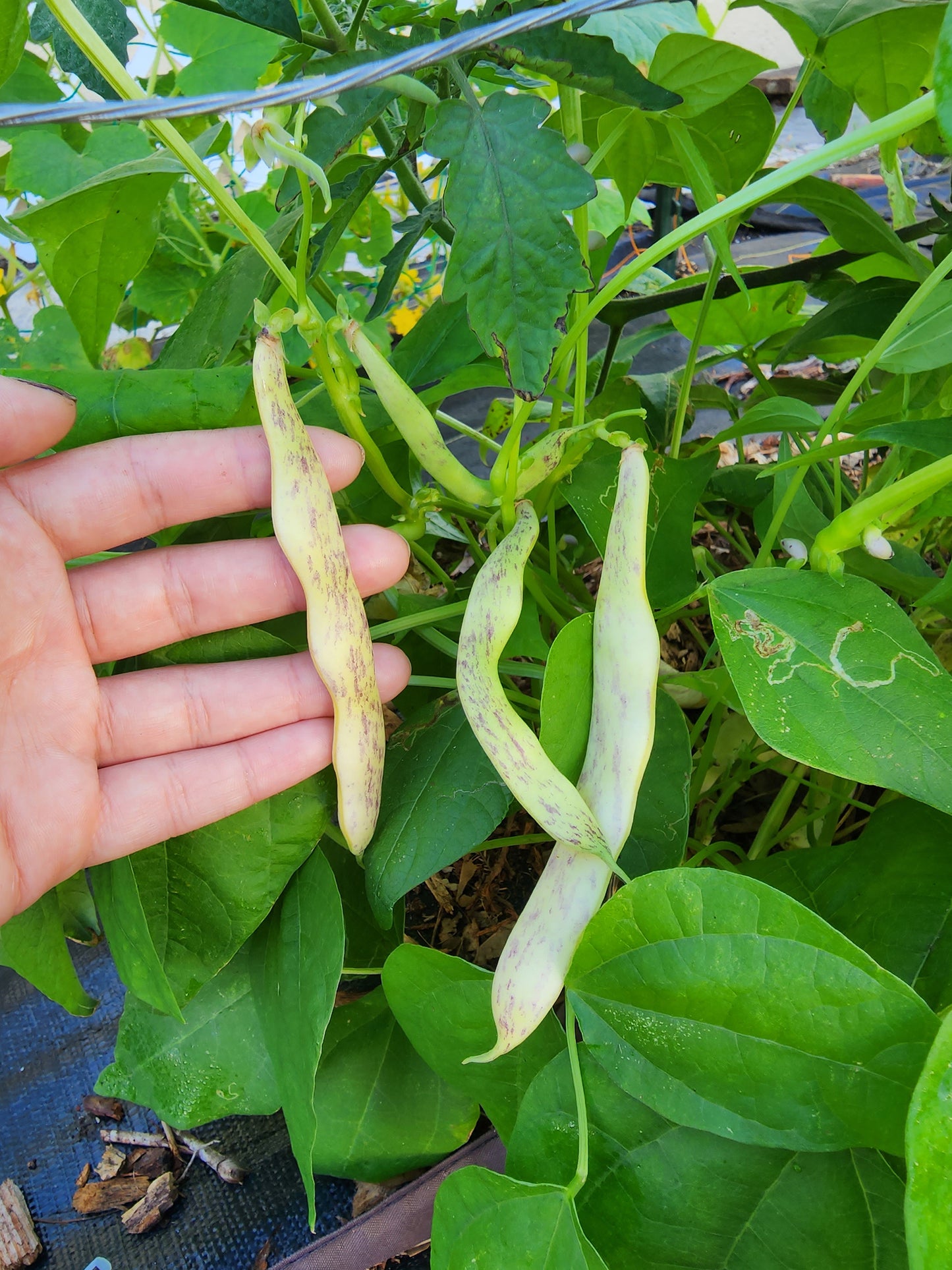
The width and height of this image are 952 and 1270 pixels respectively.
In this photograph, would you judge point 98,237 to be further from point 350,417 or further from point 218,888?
point 218,888

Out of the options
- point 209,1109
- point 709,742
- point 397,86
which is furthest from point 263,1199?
point 397,86

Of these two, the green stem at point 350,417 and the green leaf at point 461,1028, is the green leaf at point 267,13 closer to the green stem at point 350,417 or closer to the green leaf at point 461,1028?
Result: the green stem at point 350,417

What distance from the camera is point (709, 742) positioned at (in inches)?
25.0

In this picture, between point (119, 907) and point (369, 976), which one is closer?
Result: point (119, 907)

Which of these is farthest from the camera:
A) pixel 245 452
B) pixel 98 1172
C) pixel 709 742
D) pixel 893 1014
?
pixel 98 1172

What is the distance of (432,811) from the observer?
525 mm

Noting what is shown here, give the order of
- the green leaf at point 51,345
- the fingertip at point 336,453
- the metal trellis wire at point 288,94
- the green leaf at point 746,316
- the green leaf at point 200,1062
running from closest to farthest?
the metal trellis wire at point 288,94, the fingertip at point 336,453, the green leaf at point 200,1062, the green leaf at point 746,316, the green leaf at point 51,345

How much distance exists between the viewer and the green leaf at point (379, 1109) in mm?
614

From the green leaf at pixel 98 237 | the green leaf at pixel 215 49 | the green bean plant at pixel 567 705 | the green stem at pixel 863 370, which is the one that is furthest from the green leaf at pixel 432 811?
the green leaf at pixel 215 49

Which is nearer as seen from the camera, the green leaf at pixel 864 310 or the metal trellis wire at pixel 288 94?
the metal trellis wire at pixel 288 94

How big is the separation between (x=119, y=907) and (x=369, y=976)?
25 centimetres

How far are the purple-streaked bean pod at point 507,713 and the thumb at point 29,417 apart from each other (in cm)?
25

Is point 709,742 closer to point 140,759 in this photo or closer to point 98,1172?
point 140,759

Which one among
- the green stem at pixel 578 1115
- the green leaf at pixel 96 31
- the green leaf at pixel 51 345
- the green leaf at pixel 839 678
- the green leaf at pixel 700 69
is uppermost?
the green leaf at pixel 96 31
